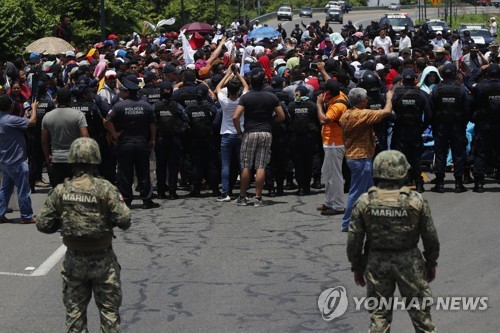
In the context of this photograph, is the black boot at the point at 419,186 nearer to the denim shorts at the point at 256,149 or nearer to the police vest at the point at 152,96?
the denim shorts at the point at 256,149

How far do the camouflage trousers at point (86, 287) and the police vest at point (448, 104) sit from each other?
9439mm

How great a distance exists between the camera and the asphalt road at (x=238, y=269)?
33.7ft

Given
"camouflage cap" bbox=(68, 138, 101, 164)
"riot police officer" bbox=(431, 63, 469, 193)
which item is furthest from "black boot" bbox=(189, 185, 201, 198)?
"camouflage cap" bbox=(68, 138, 101, 164)

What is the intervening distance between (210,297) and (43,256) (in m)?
3.05

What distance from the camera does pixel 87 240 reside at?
863 cm

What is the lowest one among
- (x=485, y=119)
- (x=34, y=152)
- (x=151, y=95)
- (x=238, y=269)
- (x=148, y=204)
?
(x=148, y=204)

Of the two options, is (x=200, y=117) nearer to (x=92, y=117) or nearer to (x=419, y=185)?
(x=92, y=117)

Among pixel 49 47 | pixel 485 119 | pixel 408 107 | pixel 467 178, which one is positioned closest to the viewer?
pixel 408 107

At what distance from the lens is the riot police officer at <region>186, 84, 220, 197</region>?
17484 millimetres

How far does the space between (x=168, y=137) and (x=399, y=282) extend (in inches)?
382

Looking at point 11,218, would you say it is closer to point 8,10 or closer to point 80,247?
point 80,247

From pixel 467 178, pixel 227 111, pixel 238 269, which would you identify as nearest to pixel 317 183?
pixel 227 111

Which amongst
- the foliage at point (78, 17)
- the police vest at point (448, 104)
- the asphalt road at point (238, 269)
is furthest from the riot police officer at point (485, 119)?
the foliage at point (78, 17)

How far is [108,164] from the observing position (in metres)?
17.6
